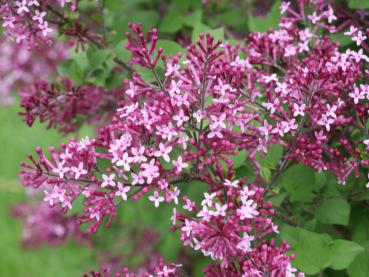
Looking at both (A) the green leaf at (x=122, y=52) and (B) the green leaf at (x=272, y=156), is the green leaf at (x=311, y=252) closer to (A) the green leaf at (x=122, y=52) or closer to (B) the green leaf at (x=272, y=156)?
(B) the green leaf at (x=272, y=156)

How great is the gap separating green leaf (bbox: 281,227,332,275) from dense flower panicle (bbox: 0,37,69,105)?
2.45m

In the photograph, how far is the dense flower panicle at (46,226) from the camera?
3.59 metres

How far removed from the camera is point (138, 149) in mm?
1696

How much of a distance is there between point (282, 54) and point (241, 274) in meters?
0.86

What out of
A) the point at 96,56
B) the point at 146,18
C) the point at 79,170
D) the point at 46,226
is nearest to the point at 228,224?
the point at 79,170

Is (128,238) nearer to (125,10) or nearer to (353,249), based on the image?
(125,10)

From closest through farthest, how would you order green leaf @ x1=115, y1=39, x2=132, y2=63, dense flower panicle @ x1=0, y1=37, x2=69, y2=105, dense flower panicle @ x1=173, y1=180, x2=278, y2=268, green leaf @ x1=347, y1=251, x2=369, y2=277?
dense flower panicle @ x1=173, y1=180, x2=278, y2=268, green leaf @ x1=347, y1=251, x2=369, y2=277, green leaf @ x1=115, y1=39, x2=132, y2=63, dense flower panicle @ x1=0, y1=37, x2=69, y2=105

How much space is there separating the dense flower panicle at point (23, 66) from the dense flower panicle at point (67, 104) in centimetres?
114

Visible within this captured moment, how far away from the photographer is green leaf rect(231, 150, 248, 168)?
2.03 metres

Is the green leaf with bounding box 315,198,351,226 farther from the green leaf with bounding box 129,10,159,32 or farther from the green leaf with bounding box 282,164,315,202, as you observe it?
the green leaf with bounding box 129,10,159,32

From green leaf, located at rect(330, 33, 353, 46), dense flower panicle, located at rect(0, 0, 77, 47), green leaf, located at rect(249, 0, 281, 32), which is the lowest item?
green leaf, located at rect(330, 33, 353, 46)

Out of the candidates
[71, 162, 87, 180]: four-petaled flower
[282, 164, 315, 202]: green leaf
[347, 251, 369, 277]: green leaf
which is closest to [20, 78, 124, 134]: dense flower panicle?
[71, 162, 87, 180]: four-petaled flower

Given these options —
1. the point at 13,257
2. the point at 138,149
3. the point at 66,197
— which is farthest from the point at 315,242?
the point at 13,257

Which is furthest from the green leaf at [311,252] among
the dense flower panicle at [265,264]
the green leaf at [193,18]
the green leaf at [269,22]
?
the green leaf at [193,18]
